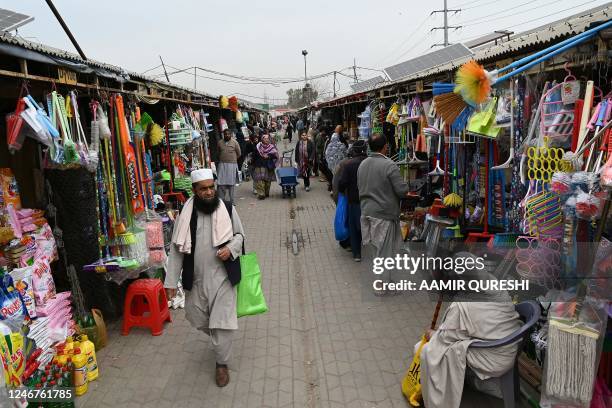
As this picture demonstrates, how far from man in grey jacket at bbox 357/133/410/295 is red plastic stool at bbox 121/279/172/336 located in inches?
99.2

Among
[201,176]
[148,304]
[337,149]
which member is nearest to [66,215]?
[148,304]

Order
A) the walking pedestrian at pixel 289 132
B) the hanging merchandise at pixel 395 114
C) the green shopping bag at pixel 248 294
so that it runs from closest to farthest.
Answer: the green shopping bag at pixel 248 294 → the hanging merchandise at pixel 395 114 → the walking pedestrian at pixel 289 132

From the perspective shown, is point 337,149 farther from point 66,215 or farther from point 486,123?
point 66,215

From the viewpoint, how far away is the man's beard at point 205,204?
3.83m

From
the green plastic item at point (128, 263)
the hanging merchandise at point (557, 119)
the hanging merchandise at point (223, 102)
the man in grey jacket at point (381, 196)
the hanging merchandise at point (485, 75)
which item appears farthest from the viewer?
the hanging merchandise at point (223, 102)

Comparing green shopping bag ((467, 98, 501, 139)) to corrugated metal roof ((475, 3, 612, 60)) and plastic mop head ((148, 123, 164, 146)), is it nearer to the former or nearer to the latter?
corrugated metal roof ((475, 3, 612, 60))

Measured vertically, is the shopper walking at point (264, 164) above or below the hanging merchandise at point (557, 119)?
below

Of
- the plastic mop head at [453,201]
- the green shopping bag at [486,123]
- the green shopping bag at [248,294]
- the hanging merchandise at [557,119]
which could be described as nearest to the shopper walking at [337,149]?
the plastic mop head at [453,201]

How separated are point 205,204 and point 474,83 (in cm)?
224

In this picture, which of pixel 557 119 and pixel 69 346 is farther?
pixel 69 346

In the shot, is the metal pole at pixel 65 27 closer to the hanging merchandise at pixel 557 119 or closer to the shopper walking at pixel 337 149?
the hanging merchandise at pixel 557 119

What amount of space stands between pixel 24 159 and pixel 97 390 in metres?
2.49

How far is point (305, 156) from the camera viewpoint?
14.3m

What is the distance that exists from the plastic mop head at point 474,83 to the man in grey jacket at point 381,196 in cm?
212
